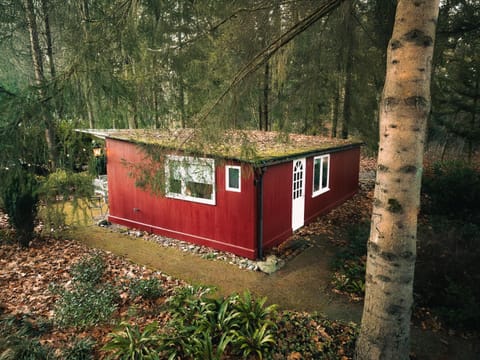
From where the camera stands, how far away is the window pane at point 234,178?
727 centimetres

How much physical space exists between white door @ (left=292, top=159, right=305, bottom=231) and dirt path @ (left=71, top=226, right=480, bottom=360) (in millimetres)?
996

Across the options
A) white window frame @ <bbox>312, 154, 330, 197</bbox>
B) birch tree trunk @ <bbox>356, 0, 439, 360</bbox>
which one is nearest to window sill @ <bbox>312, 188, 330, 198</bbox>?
white window frame @ <bbox>312, 154, 330, 197</bbox>

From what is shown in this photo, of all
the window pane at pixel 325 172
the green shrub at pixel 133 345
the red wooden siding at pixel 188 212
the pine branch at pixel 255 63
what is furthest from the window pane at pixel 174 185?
the window pane at pixel 325 172

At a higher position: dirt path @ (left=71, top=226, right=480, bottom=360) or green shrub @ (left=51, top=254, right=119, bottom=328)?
green shrub @ (left=51, top=254, right=119, bottom=328)

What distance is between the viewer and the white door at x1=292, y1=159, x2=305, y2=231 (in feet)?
27.7

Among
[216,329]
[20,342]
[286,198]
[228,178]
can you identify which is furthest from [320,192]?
[20,342]

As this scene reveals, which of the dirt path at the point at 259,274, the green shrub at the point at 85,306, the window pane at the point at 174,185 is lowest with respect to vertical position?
the dirt path at the point at 259,274

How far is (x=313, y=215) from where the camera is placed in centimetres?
966

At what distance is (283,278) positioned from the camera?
6270 millimetres

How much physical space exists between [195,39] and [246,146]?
60.8 inches

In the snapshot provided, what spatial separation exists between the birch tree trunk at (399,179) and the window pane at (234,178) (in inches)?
177

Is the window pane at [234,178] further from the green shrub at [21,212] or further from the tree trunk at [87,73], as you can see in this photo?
the green shrub at [21,212]

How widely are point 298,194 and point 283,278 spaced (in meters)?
3.00

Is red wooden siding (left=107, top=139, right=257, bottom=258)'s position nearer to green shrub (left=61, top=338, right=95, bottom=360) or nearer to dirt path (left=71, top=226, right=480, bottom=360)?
dirt path (left=71, top=226, right=480, bottom=360)
